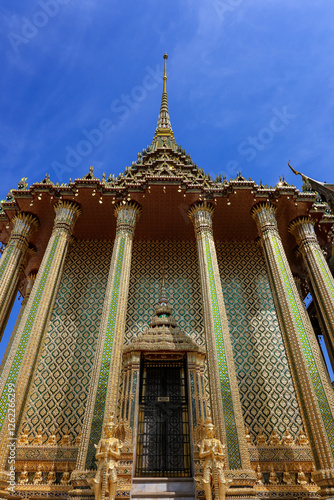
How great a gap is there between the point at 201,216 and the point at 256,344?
4.29 meters

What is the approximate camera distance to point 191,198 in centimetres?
1165

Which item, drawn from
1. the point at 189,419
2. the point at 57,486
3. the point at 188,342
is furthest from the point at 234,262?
the point at 57,486

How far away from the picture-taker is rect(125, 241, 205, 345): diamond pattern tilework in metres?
11.3

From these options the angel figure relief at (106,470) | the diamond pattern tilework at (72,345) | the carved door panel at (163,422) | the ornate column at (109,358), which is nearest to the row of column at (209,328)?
the ornate column at (109,358)

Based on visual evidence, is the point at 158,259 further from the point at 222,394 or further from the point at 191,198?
the point at 222,394

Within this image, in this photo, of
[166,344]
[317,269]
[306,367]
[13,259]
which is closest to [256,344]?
[306,367]

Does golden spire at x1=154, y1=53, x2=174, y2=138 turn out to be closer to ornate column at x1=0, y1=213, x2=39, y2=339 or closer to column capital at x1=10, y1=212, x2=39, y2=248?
column capital at x1=10, y1=212, x2=39, y2=248

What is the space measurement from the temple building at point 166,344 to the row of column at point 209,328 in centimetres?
3

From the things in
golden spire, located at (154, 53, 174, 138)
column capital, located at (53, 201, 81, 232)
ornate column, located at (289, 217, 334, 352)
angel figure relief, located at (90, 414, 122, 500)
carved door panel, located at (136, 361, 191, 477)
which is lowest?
angel figure relief, located at (90, 414, 122, 500)

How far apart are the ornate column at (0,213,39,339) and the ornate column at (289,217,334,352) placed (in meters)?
8.75

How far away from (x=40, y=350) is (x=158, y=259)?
5.55m

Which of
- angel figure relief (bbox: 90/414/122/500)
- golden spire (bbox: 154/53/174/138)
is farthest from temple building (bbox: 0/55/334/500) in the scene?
golden spire (bbox: 154/53/174/138)

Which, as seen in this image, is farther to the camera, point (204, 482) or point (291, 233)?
point (291, 233)

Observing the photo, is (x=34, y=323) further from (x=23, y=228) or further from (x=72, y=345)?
(x=23, y=228)
